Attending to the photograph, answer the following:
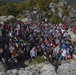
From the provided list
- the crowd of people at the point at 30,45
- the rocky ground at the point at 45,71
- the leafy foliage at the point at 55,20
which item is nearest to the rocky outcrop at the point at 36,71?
the rocky ground at the point at 45,71

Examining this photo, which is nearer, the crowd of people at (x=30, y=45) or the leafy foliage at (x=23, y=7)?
the crowd of people at (x=30, y=45)

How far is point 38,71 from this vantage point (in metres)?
14.7

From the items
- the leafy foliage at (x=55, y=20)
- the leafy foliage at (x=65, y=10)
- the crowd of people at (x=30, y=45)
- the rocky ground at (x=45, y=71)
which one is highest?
the rocky ground at (x=45, y=71)

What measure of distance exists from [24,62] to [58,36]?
7551 mm

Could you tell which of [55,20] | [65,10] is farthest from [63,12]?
[55,20]

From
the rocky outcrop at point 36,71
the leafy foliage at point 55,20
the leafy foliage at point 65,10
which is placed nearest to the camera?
the rocky outcrop at point 36,71

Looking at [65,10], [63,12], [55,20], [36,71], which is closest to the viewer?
[36,71]

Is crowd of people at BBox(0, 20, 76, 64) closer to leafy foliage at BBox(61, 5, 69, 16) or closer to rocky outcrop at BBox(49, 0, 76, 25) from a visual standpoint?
rocky outcrop at BBox(49, 0, 76, 25)

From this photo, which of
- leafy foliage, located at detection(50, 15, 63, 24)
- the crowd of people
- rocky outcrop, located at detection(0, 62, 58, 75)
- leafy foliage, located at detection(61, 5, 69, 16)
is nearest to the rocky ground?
rocky outcrop, located at detection(0, 62, 58, 75)

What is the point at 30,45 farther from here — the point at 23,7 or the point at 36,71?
the point at 23,7

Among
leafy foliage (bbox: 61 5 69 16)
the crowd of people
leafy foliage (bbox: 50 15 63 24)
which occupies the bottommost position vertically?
leafy foliage (bbox: 50 15 63 24)

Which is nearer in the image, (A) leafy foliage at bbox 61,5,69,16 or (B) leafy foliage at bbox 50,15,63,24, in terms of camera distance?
(B) leafy foliage at bbox 50,15,63,24

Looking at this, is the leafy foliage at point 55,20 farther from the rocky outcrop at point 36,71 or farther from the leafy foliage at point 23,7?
the rocky outcrop at point 36,71

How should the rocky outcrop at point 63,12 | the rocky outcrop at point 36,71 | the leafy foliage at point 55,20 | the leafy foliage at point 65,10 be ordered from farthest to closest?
the leafy foliage at point 65,10 → the rocky outcrop at point 63,12 → the leafy foliage at point 55,20 → the rocky outcrop at point 36,71
